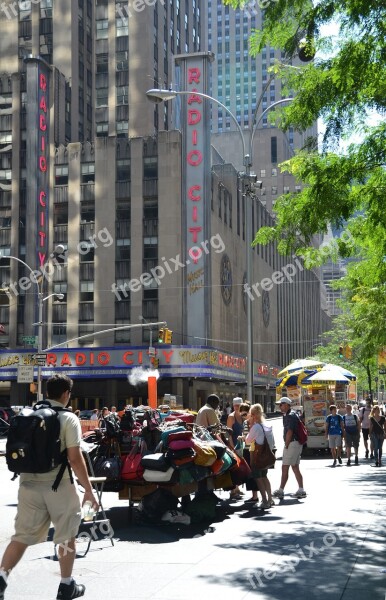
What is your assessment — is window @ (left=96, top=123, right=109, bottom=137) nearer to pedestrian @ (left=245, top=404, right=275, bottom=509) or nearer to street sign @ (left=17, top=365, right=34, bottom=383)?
street sign @ (left=17, top=365, right=34, bottom=383)

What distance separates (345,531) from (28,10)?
75676mm

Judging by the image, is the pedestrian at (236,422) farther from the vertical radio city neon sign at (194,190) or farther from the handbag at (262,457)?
the vertical radio city neon sign at (194,190)

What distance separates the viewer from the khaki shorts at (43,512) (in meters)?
6.21

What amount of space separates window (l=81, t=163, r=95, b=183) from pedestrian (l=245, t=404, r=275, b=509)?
54888mm

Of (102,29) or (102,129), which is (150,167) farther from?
(102,29)

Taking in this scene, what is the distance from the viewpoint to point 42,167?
62.9 m

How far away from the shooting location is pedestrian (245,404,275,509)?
1255 centimetres

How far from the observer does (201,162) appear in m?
61.4

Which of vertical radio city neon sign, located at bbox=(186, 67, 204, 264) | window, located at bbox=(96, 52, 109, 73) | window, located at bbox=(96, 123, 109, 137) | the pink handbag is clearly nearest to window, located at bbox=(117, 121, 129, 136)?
window, located at bbox=(96, 123, 109, 137)

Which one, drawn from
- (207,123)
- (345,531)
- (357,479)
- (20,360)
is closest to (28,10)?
(207,123)

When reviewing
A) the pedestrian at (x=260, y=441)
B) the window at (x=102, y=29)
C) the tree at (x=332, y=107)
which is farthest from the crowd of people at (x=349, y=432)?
the window at (x=102, y=29)

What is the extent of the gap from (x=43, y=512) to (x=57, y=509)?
0.13 metres

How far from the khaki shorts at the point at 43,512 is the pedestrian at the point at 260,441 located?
21.8 feet

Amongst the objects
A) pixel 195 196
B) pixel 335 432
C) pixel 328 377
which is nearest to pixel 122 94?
pixel 195 196
